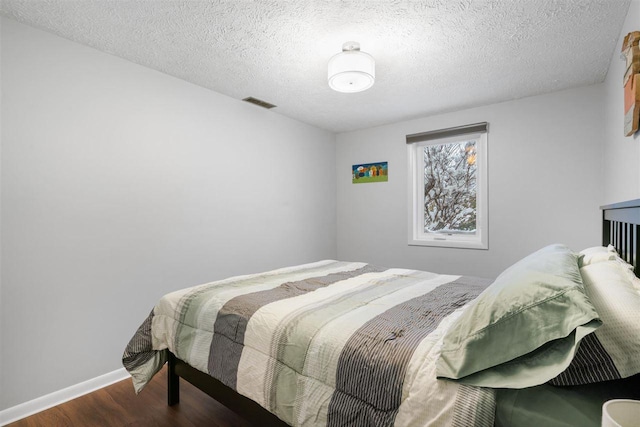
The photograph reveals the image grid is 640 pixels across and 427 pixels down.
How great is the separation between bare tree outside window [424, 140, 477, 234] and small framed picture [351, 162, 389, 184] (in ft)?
1.61

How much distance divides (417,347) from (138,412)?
5.90 feet

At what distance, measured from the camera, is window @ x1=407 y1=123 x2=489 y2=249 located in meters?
3.41

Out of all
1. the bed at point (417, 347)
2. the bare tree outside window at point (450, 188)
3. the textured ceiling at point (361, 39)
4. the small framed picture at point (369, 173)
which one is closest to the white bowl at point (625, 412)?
the bed at point (417, 347)

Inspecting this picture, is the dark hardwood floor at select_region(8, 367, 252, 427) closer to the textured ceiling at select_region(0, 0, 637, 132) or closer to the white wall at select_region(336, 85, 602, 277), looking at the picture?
the textured ceiling at select_region(0, 0, 637, 132)

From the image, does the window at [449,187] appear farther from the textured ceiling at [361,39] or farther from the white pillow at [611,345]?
the white pillow at [611,345]

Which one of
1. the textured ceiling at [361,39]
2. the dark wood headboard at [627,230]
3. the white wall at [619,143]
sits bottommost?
the dark wood headboard at [627,230]

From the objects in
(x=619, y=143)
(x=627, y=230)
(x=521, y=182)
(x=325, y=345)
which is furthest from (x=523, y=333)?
(x=521, y=182)

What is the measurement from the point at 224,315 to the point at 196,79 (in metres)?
2.10

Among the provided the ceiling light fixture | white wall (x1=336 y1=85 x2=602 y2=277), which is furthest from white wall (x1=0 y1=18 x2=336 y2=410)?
white wall (x1=336 y1=85 x2=602 y2=277)

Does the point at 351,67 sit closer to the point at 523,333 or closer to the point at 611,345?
the point at 523,333

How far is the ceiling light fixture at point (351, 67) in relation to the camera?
81.5 inches

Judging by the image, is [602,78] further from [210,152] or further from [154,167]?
[154,167]

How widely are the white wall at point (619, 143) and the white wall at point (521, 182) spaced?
0.19 metres

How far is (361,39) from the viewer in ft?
6.83
